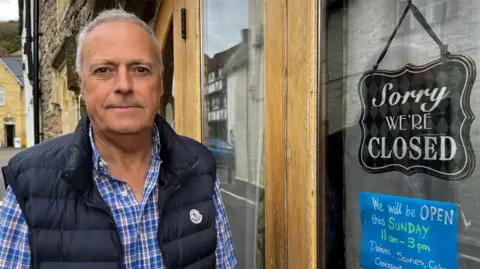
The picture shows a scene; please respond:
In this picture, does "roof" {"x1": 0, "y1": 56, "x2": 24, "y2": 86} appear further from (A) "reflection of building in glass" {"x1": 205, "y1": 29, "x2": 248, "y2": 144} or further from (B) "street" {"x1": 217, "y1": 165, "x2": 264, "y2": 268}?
(B) "street" {"x1": 217, "y1": 165, "x2": 264, "y2": 268}

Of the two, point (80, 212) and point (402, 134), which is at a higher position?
point (402, 134)

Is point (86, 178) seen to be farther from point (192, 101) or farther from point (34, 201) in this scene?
point (192, 101)

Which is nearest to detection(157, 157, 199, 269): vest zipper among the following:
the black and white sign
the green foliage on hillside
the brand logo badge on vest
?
the brand logo badge on vest

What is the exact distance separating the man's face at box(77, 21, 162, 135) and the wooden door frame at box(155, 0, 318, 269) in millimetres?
699

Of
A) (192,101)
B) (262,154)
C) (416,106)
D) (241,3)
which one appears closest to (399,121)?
(416,106)

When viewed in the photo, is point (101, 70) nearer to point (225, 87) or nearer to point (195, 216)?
point (195, 216)

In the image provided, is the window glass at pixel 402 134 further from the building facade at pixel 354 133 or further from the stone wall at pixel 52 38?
the stone wall at pixel 52 38

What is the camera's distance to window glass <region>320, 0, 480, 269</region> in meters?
1.26

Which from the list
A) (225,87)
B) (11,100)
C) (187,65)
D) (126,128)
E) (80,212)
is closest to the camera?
(80,212)

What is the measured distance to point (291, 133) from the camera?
5.90 feet

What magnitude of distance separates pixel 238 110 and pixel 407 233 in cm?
131

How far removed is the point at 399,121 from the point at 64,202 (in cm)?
119

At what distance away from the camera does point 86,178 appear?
4.05 feet

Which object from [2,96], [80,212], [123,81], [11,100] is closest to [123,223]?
[80,212]
